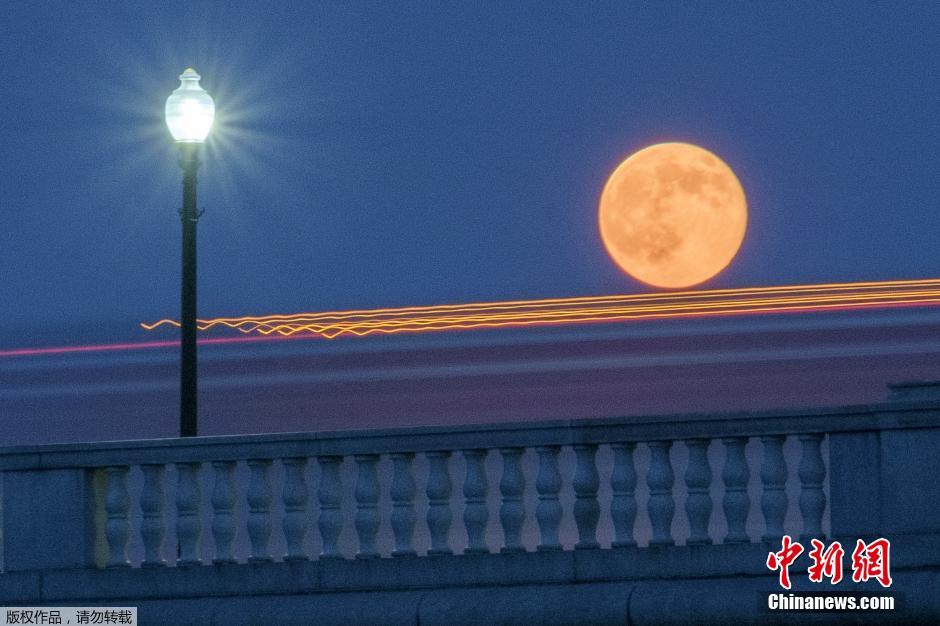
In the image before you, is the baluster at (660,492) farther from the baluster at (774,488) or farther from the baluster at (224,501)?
the baluster at (224,501)

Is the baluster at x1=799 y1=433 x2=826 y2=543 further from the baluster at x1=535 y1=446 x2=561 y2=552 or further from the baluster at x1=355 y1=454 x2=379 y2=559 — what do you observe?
the baluster at x1=355 y1=454 x2=379 y2=559

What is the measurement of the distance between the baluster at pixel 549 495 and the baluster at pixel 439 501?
0.63 meters

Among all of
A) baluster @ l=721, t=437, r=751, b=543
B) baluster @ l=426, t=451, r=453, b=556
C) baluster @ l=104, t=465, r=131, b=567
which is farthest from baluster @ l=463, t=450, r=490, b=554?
baluster @ l=104, t=465, r=131, b=567

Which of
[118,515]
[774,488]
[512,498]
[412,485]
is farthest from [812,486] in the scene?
[118,515]

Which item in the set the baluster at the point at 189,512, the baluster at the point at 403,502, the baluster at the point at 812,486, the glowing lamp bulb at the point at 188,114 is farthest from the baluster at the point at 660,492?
the glowing lamp bulb at the point at 188,114

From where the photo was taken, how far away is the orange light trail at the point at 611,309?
32969 millimetres

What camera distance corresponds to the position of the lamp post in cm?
1547

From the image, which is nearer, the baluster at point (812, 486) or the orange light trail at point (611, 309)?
the baluster at point (812, 486)

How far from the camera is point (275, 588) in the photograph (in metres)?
11.5

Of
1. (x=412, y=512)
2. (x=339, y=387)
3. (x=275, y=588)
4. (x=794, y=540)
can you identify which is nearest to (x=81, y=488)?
(x=275, y=588)

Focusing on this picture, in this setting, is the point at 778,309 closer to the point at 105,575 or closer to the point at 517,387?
the point at 517,387

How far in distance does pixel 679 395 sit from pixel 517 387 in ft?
14.2

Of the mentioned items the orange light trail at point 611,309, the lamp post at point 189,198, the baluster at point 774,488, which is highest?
the orange light trail at point 611,309

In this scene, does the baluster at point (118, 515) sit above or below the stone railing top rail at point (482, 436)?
below
